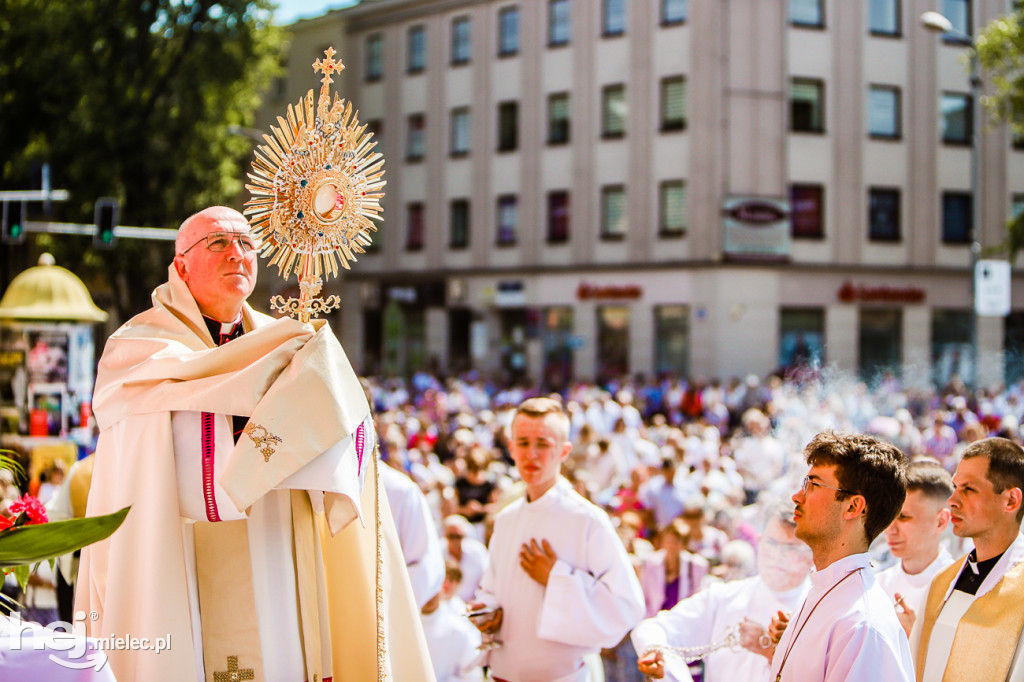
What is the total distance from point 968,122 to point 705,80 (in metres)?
8.06

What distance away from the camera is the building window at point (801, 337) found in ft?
92.6

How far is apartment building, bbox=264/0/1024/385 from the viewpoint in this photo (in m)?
27.9

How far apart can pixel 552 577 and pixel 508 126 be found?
93.8 feet

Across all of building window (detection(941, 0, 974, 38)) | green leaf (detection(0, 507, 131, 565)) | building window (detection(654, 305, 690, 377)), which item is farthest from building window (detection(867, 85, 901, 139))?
green leaf (detection(0, 507, 131, 565))

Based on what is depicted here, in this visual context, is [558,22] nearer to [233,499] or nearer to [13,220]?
[13,220]

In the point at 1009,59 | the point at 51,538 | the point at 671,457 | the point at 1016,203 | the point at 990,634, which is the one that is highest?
the point at 1009,59

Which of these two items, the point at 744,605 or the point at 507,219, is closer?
the point at 744,605

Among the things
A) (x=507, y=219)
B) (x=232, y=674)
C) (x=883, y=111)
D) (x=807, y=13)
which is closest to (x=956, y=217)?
(x=883, y=111)

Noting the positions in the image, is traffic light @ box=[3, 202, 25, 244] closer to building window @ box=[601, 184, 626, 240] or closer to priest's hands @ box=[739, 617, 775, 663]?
priest's hands @ box=[739, 617, 775, 663]

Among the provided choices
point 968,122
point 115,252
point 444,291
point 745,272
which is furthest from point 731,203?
point 115,252

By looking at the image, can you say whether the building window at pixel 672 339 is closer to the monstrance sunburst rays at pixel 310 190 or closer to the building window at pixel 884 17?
the building window at pixel 884 17

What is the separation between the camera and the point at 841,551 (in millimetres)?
3014

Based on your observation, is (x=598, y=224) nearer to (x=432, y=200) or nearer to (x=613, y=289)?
(x=613, y=289)

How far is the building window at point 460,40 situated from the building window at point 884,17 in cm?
1170
